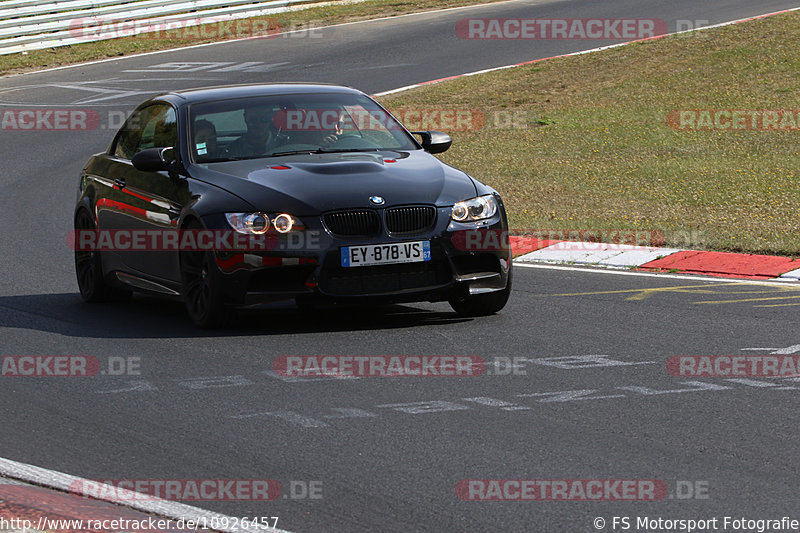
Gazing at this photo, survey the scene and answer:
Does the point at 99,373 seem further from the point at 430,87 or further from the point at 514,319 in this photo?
the point at 430,87

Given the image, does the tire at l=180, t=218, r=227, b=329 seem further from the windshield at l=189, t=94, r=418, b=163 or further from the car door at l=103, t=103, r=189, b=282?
the windshield at l=189, t=94, r=418, b=163

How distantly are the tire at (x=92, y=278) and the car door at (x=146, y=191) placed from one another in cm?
35

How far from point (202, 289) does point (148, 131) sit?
6.21 ft

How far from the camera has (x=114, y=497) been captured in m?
5.31

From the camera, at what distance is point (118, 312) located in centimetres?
995

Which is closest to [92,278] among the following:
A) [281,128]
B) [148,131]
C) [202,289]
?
[148,131]

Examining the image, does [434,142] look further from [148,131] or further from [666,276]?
[666,276]

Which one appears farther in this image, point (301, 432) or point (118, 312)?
point (118, 312)

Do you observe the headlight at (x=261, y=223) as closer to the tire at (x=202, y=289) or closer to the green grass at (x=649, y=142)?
the tire at (x=202, y=289)

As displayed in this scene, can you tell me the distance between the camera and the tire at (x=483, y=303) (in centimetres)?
898

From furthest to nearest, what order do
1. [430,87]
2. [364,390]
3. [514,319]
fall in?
[430,87] → [514,319] → [364,390]

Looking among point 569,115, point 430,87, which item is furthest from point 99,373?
point 430,87

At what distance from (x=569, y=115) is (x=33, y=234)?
10.6 metres

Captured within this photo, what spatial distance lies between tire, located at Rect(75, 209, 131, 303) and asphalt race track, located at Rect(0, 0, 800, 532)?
0.55ft
